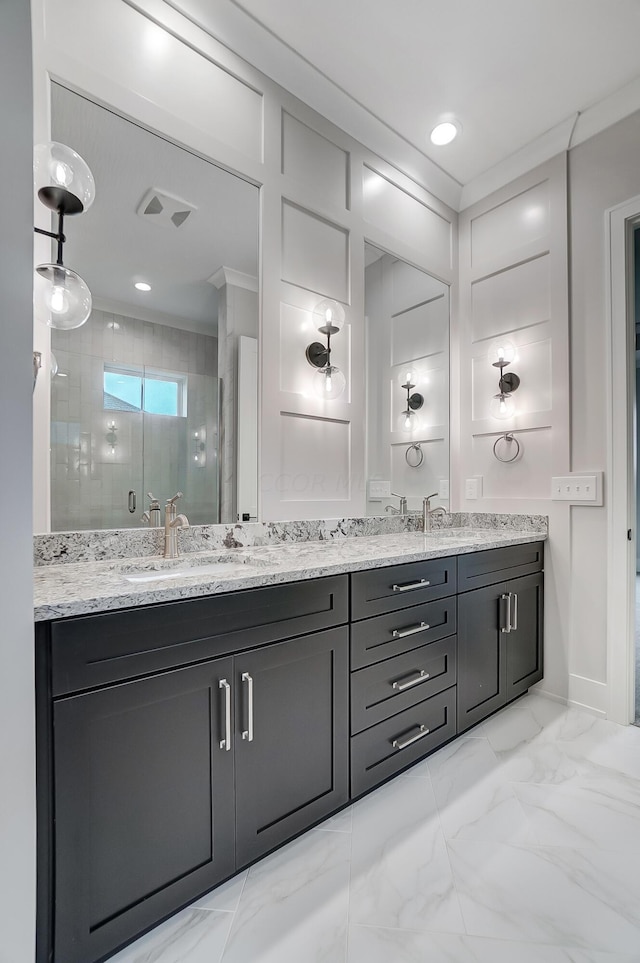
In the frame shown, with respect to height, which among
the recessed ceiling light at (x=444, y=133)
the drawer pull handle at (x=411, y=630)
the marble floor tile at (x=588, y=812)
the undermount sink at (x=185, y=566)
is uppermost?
the recessed ceiling light at (x=444, y=133)

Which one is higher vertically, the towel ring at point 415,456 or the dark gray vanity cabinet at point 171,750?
the towel ring at point 415,456

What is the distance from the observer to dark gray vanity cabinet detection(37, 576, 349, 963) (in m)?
0.92

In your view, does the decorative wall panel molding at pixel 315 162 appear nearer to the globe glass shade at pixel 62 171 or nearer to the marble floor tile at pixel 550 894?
the globe glass shade at pixel 62 171

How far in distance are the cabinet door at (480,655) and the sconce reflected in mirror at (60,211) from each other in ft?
5.91

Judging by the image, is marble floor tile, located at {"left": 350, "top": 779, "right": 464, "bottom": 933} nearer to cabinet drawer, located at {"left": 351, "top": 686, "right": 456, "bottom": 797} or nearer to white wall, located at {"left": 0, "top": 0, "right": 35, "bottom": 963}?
cabinet drawer, located at {"left": 351, "top": 686, "right": 456, "bottom": 797}

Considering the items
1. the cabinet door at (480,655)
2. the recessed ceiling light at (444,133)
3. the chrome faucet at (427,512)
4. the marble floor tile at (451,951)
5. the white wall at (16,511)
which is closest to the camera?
the white wall at (16,511)

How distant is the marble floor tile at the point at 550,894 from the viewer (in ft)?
3.67

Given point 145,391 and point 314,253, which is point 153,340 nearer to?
point 145,391

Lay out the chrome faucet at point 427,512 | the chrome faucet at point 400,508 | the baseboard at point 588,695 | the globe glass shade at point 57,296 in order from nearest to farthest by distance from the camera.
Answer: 1. the globe glass shade at point 57,296
2. the baseboard at point 588,695
3. the chrome faucet at point 400,508
4. the chrome faucet at point 427,512

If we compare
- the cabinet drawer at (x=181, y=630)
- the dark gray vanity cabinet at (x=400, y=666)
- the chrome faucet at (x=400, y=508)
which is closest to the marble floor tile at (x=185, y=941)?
the dark gray vanity cabinet at (x=400, y=666)

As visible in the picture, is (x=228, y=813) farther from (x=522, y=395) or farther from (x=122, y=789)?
(x=522, y=395)

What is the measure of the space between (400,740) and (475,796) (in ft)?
1.08

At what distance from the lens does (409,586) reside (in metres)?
1.69

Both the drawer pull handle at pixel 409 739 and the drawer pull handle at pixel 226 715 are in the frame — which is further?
the drawer pull handle at pixel 409 739
